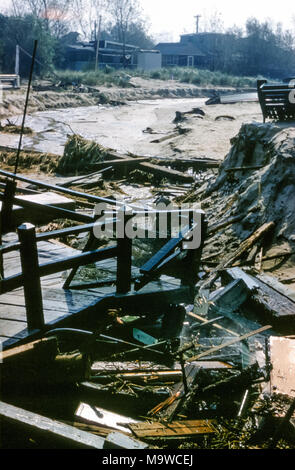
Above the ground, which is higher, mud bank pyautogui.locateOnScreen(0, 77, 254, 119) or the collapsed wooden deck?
mud bank pyautogui.locateOnScreen(0, 77, 254, 119)

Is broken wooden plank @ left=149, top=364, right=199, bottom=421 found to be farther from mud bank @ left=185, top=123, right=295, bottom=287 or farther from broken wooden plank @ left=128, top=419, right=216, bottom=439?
mud bank @ left=185, top=123, right=295, bottom=287

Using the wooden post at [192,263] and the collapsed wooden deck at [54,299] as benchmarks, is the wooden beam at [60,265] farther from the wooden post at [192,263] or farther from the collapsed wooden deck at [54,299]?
the wooden post at [192,263]

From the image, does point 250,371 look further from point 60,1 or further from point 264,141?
point 60,1

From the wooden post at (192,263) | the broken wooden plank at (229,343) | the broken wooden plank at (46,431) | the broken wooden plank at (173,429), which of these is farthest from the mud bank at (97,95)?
the broken wooden plank at (173,429)

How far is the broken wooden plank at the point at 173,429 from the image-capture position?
361 cm


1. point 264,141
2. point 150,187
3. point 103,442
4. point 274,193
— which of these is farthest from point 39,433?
point 150,187

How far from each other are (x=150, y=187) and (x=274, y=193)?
751 cm

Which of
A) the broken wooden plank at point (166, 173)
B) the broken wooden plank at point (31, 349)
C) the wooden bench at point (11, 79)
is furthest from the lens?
the wooden bench at point (11, 79)

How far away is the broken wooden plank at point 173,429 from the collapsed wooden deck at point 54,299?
4.14ft

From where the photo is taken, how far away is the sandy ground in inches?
836

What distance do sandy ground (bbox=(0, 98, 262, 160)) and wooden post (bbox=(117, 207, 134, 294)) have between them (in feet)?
48.4

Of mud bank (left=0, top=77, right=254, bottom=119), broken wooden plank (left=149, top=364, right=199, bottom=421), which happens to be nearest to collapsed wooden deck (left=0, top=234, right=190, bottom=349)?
broken wooden plank (left=149, top=364, right=199, bottom=421)

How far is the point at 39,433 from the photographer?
329cm

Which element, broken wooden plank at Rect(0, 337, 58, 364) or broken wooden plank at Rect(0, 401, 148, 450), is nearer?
broken wooden plank at Rect(0, 401, 148, 450)
